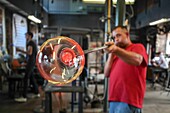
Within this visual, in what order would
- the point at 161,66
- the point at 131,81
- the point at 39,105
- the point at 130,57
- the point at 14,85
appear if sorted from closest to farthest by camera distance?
the point at 130,57, the point at 131,81, the point at 39,105, the point at 14,85, the point at 161,66

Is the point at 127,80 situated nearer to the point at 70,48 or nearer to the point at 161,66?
the point at 70,48

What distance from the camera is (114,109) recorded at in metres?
1.94

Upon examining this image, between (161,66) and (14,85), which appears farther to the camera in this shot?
(161,66)

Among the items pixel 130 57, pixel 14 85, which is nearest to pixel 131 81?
pixel 130 57

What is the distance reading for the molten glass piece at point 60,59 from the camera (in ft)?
4.69

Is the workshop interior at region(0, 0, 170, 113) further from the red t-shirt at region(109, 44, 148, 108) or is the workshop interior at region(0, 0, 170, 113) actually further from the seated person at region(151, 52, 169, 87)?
the red t-shirt at region(109, 44, 148, 108)

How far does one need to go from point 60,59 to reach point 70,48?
0.32ft

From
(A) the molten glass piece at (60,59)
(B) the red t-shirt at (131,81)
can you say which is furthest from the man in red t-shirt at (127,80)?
(A) the molten glass piece at (60,59)

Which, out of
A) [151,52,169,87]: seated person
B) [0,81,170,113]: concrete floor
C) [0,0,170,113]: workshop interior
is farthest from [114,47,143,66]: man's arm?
[151,52,169,87]: seated person

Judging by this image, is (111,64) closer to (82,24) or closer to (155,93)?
(155,93)

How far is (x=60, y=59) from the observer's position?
4.74 feet

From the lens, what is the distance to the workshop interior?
4.76ft

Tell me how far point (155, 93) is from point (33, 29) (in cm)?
617

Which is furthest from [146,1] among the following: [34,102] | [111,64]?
[111,64]
